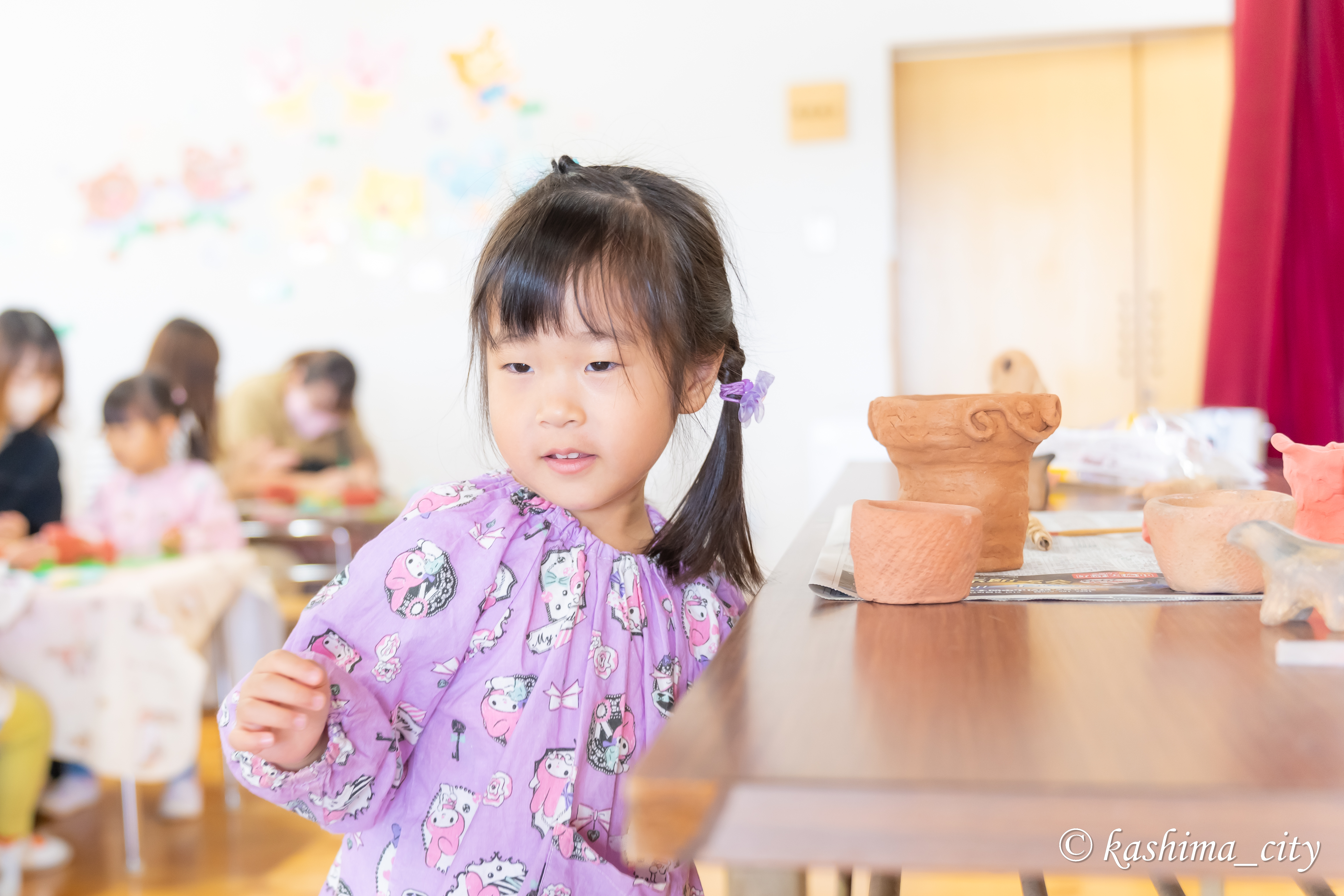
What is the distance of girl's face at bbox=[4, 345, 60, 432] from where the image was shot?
2.83 metres

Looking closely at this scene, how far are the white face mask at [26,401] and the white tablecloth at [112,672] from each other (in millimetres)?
787

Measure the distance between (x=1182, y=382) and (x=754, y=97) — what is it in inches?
70.5

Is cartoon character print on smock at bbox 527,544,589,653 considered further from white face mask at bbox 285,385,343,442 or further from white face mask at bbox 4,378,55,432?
white face mask at bbox 285,385,343,442

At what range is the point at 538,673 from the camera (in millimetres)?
819

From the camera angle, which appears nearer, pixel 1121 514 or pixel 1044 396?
pixel 1044 396

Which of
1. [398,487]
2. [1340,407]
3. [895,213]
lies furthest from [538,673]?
[398,487]

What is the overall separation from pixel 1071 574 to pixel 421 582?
452 millimetres

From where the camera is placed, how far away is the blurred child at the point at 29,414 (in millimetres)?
2830

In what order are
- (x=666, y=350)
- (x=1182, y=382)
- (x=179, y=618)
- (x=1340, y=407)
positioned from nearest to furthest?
(x=666, y=350) < (x=1340, y=407) < (x=179, y=618) < (x=1182, y=382)

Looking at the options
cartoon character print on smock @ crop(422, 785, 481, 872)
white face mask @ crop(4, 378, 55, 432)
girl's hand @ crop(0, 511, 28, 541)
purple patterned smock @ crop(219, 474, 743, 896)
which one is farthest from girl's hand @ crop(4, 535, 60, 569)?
cartoon character print on smock @ crop(422, 785, 481, 872)

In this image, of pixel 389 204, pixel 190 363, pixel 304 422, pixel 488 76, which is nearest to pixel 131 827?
pixel 190 363

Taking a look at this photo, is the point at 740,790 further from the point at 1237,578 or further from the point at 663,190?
the point at 663,190

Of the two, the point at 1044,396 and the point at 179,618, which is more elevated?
the point at 1044,396

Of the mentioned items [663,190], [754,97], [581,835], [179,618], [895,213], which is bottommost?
[179,618]
